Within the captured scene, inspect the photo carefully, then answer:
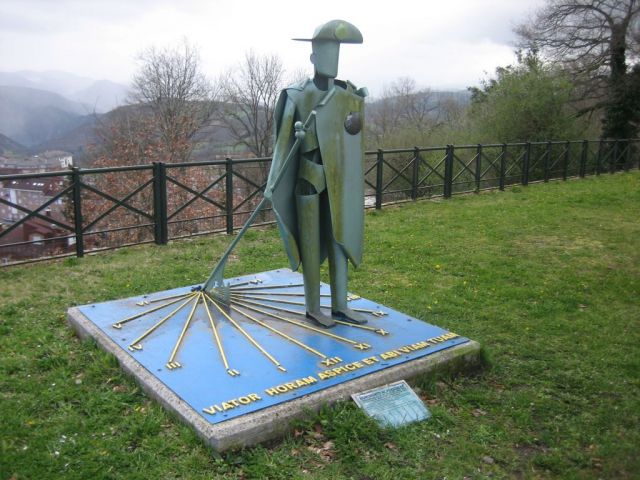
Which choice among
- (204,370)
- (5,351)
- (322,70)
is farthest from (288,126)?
(5,351)

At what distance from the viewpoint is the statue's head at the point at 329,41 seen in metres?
4.39

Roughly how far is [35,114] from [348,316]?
21.0m

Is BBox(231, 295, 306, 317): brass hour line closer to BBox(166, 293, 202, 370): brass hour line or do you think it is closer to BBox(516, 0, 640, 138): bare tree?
BBox(166, 293, 202, 370): brass hour line

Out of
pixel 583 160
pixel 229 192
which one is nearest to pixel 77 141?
pixel 229 192

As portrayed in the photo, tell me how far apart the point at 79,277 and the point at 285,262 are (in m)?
2.68

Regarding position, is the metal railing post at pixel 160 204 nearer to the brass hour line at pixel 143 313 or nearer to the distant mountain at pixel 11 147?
the brass hour line at pixel 143 313

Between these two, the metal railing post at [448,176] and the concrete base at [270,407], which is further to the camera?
the metal railing post at [448,176]

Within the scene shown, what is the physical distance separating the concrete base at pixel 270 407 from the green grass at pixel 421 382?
0.08 meters

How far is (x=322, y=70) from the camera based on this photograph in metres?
4.50

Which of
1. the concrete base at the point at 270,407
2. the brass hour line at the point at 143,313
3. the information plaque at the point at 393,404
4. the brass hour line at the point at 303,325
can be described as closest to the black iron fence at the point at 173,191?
the brass hour line at the point at 143,313

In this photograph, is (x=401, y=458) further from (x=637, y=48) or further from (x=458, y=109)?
(x=458, y=109)

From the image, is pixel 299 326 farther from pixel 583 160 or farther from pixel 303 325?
pixel 583 160

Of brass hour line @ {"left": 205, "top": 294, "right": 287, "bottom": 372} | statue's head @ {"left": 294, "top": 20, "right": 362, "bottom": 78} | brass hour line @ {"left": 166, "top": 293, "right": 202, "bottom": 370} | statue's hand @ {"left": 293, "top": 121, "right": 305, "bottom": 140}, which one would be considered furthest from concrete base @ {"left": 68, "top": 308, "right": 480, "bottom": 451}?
statue's head @ {"left": 294, "top": 20, "right": 362, "bottom": 78}

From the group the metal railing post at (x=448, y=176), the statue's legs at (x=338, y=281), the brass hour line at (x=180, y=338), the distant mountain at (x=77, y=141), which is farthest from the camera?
the distant mountain at (x=77, y=141)
